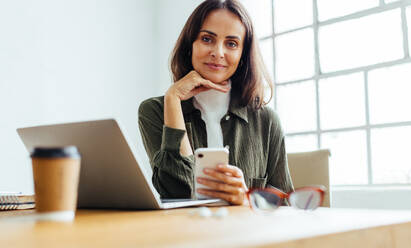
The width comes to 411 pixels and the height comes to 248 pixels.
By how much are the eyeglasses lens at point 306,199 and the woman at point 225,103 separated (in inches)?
28.0

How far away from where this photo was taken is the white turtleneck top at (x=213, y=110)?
166 cm

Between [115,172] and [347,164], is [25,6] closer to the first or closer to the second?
[347,164]

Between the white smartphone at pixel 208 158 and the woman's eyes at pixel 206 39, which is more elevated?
the woman's eyes at pixel 206 39

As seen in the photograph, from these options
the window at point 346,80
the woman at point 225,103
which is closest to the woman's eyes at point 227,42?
the woman at point 225,103

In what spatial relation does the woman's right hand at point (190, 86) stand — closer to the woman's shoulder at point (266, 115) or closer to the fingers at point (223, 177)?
the woman's shoulder at point (266, 115)

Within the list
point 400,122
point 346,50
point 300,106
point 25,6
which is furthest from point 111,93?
point 400,122

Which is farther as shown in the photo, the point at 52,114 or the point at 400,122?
the point at 52,114

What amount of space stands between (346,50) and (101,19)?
230cm

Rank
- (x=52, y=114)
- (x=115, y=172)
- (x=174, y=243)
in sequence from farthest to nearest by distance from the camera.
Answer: (x=52, y=114), (x=115, y=172), (x=174, y=243)

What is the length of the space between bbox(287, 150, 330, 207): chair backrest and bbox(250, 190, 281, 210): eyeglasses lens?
3.46 feet

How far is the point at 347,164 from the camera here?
3.29 m

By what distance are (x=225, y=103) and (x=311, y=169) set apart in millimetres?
456

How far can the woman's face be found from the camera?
1728 millimetres

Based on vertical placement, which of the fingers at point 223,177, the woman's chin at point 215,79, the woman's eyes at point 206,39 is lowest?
the fingers at point 223,177
